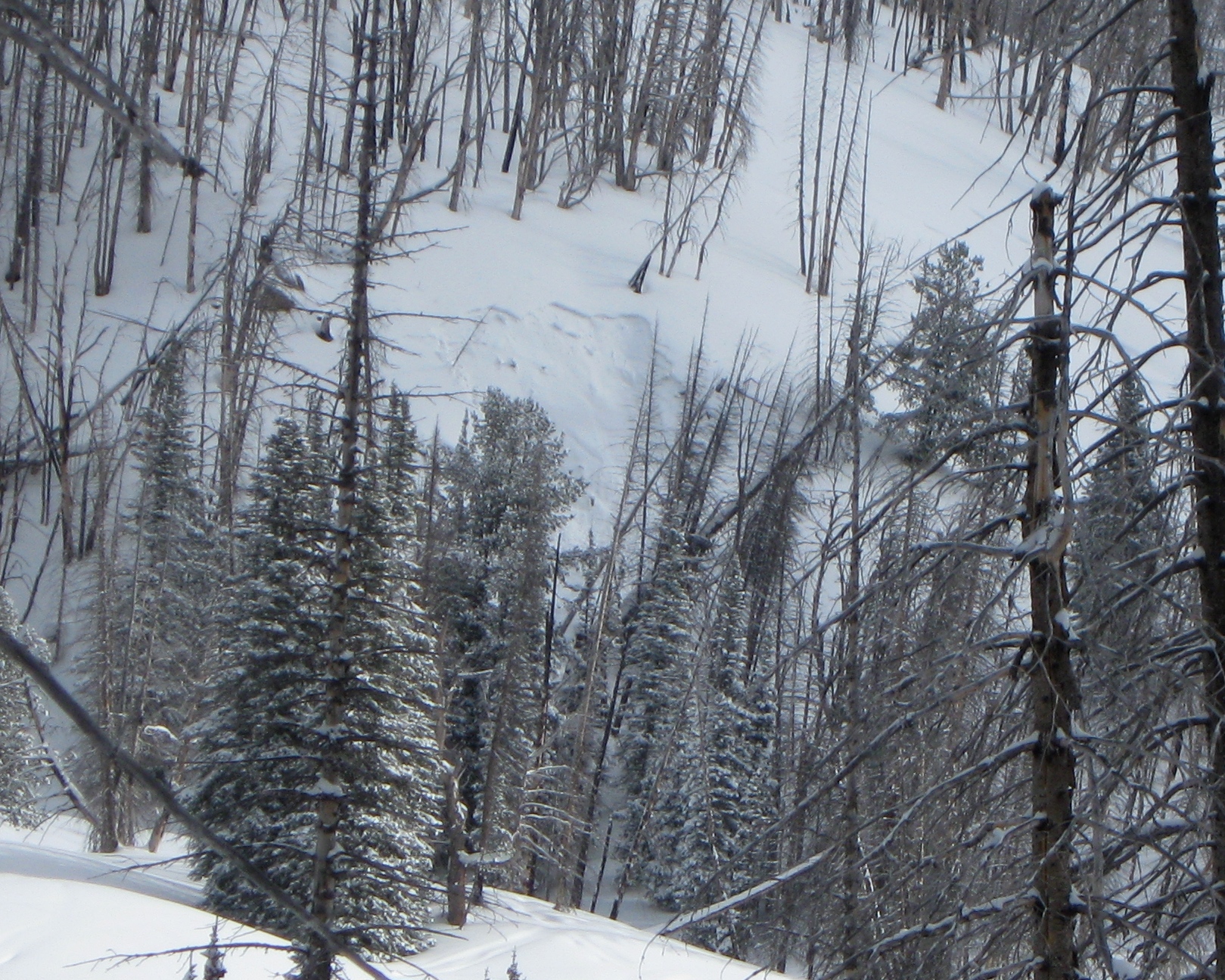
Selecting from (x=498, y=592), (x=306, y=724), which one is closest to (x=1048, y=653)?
(x=306, y=724)

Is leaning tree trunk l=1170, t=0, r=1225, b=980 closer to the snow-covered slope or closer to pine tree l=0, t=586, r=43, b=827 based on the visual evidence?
pine tree l=0, t=586, r=43, b=827

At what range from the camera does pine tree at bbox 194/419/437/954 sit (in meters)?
15.5

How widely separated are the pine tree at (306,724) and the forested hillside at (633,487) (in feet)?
0.42

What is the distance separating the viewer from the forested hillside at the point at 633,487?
14.1ft

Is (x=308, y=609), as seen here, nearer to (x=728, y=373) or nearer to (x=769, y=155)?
(x=728, y=373)

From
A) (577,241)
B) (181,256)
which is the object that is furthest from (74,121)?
(577,241)

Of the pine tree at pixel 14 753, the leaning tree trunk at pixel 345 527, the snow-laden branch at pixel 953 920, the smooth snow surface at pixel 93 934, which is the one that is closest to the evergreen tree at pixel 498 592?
the pine tree at pixel 14 753

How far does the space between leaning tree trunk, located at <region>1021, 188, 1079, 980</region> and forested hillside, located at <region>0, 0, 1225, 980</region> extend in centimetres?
2

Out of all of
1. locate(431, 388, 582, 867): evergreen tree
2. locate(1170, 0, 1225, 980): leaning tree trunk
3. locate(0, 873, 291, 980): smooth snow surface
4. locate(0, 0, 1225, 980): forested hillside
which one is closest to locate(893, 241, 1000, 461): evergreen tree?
locate(0, 0, 1225, 980): forested hillside

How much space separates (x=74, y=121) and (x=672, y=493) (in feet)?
72.2

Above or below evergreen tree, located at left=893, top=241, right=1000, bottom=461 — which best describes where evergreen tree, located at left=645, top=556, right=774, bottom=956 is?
above

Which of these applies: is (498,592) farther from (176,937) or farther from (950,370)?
(950,370)

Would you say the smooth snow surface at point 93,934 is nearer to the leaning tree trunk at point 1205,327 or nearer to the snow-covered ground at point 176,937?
the snow-covered ground at point 176,937

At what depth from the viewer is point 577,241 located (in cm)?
3981
